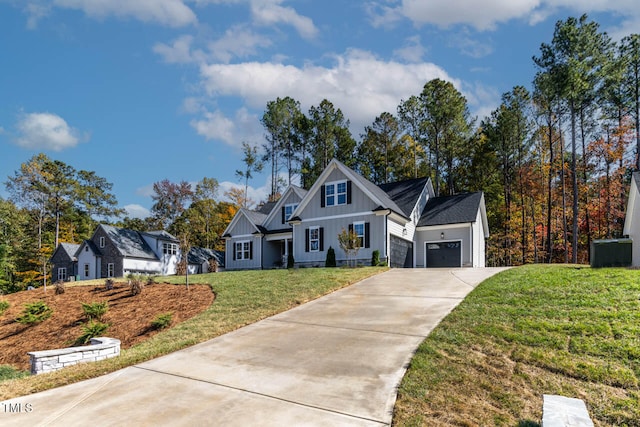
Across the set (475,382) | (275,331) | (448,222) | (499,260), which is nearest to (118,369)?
(275,331)

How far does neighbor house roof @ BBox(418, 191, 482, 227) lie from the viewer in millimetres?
22984

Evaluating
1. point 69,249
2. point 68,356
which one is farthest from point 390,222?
point 69,249

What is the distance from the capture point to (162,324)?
11.0m

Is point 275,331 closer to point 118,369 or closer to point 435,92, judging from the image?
point 118,369

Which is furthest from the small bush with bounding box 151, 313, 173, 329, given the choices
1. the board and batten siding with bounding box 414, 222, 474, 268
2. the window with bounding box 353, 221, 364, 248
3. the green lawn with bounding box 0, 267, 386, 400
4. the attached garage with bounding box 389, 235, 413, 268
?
the board and batten siding with bounding box 414, 222, 474, 268

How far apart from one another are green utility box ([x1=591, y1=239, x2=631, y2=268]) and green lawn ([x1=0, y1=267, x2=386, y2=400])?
8.25m

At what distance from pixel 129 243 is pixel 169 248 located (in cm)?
381

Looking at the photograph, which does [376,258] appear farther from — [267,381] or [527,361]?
[267,381]

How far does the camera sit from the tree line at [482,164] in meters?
25.5

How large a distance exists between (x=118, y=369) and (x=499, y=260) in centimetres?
3383

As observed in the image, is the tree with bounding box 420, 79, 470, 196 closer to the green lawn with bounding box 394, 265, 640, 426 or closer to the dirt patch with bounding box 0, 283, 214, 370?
the dirt patch with bounding box 0, 283, 214, 370

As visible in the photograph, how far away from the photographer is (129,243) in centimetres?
3494

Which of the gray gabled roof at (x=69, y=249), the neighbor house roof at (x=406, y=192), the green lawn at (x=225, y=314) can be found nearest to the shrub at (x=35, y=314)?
the green lawn at (x=225, y=314)

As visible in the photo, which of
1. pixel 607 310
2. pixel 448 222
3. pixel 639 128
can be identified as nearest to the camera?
pixel 607 310
